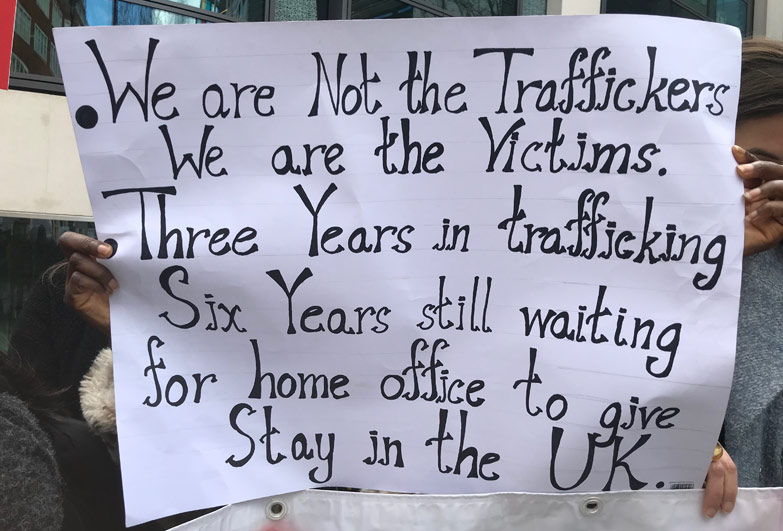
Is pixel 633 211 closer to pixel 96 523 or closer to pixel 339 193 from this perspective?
pixel 339 193

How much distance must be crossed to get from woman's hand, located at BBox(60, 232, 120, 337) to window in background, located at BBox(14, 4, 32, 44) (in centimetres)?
364

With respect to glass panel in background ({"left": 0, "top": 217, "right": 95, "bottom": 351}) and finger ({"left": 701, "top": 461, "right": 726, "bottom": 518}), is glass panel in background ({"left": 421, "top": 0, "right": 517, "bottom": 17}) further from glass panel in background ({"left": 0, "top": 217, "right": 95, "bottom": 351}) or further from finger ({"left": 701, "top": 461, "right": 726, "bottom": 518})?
finger ({"left": 701, "top": 461, "right": 726, "bottom": 518})

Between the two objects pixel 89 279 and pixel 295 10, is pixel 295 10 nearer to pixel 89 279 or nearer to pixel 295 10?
pixel 295 10

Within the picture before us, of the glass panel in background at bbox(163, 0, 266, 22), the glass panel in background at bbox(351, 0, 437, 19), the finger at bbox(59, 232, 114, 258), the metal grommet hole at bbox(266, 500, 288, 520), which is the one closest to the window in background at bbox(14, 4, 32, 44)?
the glass panel in background at bbox(163, 0, 266, 22)

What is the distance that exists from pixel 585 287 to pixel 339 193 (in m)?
0.50

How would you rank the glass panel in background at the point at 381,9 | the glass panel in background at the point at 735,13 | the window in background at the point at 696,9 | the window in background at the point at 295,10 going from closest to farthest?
the window in background at the point at 295,10 < the glass panel in background at the point at 381,9 < the window in background at the point at 696,9 < the glass panel in background at the point at 735,13

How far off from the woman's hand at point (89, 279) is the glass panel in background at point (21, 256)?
3378mm

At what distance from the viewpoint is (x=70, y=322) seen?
2.07 meters

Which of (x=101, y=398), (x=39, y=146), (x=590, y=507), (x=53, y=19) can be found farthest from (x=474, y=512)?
(x=53, y=19)

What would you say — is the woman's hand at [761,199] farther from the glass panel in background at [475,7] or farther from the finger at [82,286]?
the glass panel in background at [475,7]

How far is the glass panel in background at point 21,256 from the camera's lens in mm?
4488

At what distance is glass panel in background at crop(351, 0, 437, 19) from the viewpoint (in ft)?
18.3

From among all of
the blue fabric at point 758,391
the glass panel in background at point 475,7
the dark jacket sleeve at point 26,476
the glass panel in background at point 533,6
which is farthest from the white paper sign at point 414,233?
the glass panel in background at point 533,6

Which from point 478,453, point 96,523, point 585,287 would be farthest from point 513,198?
point 96,523
